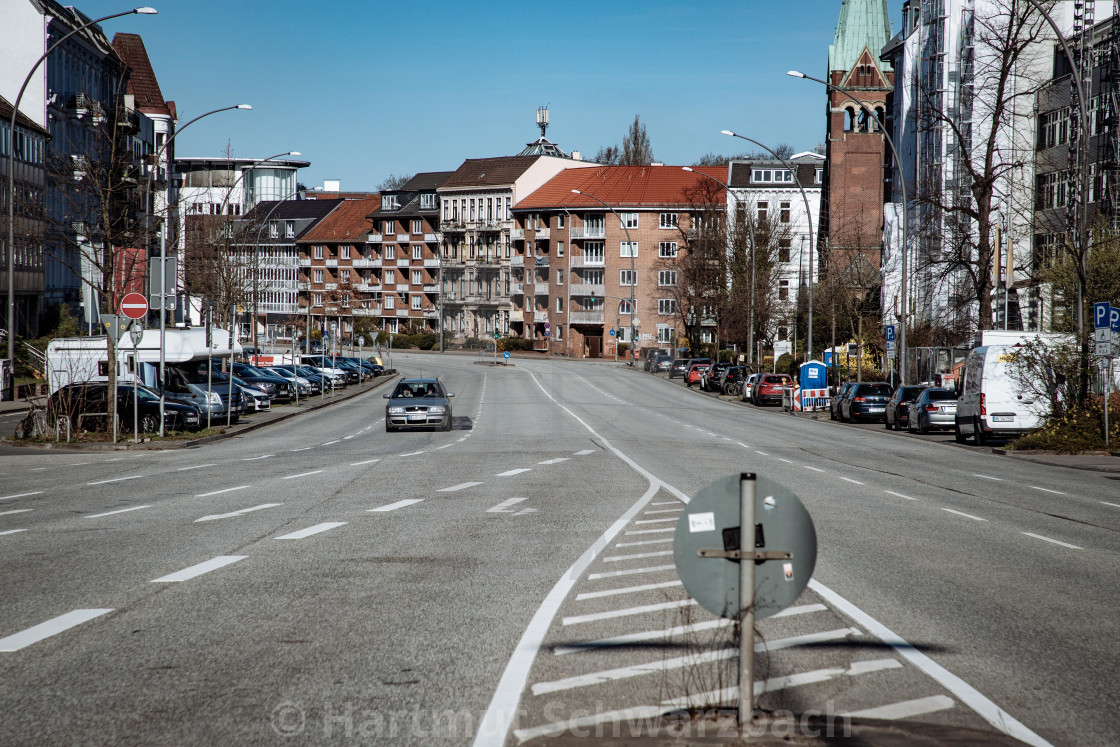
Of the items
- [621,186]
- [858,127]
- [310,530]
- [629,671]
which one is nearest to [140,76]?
[621,186]

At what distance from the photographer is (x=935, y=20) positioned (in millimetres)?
67188

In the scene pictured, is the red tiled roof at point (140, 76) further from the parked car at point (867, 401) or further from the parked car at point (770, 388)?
the parked car at point (867, 401)

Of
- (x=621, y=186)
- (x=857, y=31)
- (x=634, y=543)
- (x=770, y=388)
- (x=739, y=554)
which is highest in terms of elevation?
(x=857, y=31)

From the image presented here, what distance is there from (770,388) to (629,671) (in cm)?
4921

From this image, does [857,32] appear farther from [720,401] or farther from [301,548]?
[301,548]

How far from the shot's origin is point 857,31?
306 feet

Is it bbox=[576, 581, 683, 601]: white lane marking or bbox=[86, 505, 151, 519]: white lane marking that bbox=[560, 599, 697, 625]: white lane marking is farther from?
bbox=[86, 505, 151, 519]: white lane marking

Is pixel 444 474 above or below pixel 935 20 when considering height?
below

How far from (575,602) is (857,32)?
303 ft

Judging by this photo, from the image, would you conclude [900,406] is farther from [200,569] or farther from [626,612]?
[626,612]

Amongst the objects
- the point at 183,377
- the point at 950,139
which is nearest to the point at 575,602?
the point at 183,377

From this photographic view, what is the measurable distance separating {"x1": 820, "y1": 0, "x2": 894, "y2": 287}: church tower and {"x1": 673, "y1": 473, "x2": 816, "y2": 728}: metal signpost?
8688 cm

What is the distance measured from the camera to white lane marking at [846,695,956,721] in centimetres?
552

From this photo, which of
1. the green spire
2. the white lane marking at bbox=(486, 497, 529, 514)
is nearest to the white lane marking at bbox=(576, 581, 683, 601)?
the white lane marking at bbox=(486, 497, 529, 514)
